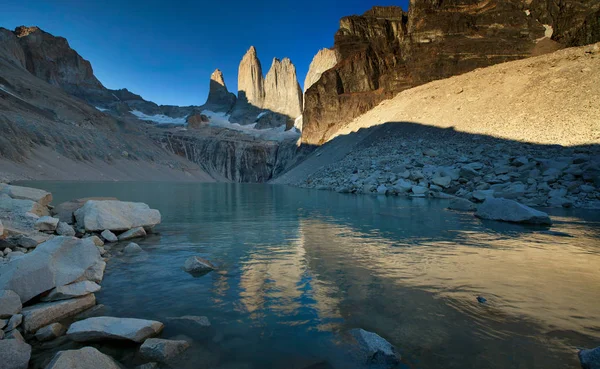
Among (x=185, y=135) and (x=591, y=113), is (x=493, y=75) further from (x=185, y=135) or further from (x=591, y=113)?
(x=185, y=135)

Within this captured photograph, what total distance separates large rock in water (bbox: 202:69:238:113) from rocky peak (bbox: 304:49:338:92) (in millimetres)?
61211

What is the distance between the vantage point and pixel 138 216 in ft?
33.3

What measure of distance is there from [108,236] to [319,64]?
327 feet

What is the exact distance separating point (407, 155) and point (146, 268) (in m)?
31.4

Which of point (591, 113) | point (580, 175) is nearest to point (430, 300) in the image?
point (580, 175)

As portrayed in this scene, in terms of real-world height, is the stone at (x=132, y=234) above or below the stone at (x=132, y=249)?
above

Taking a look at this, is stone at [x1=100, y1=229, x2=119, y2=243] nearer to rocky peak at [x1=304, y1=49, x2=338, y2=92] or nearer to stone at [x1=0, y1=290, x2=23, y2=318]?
stone at [x1=0, y1=290, x2=23, y2=318]

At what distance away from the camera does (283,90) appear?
131m

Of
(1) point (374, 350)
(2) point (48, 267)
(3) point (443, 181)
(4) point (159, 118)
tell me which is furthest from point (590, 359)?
(4) point (159, 118)

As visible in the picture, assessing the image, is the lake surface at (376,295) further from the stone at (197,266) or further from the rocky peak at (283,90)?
the rocky peak at (283,90)

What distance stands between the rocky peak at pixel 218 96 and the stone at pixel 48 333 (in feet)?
507

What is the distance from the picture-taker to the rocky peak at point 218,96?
153 m

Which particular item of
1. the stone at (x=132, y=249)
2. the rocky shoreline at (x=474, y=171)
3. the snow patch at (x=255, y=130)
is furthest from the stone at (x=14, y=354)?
the snow patch at (x=255, y=130)

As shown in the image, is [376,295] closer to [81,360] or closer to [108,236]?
[81,360]
